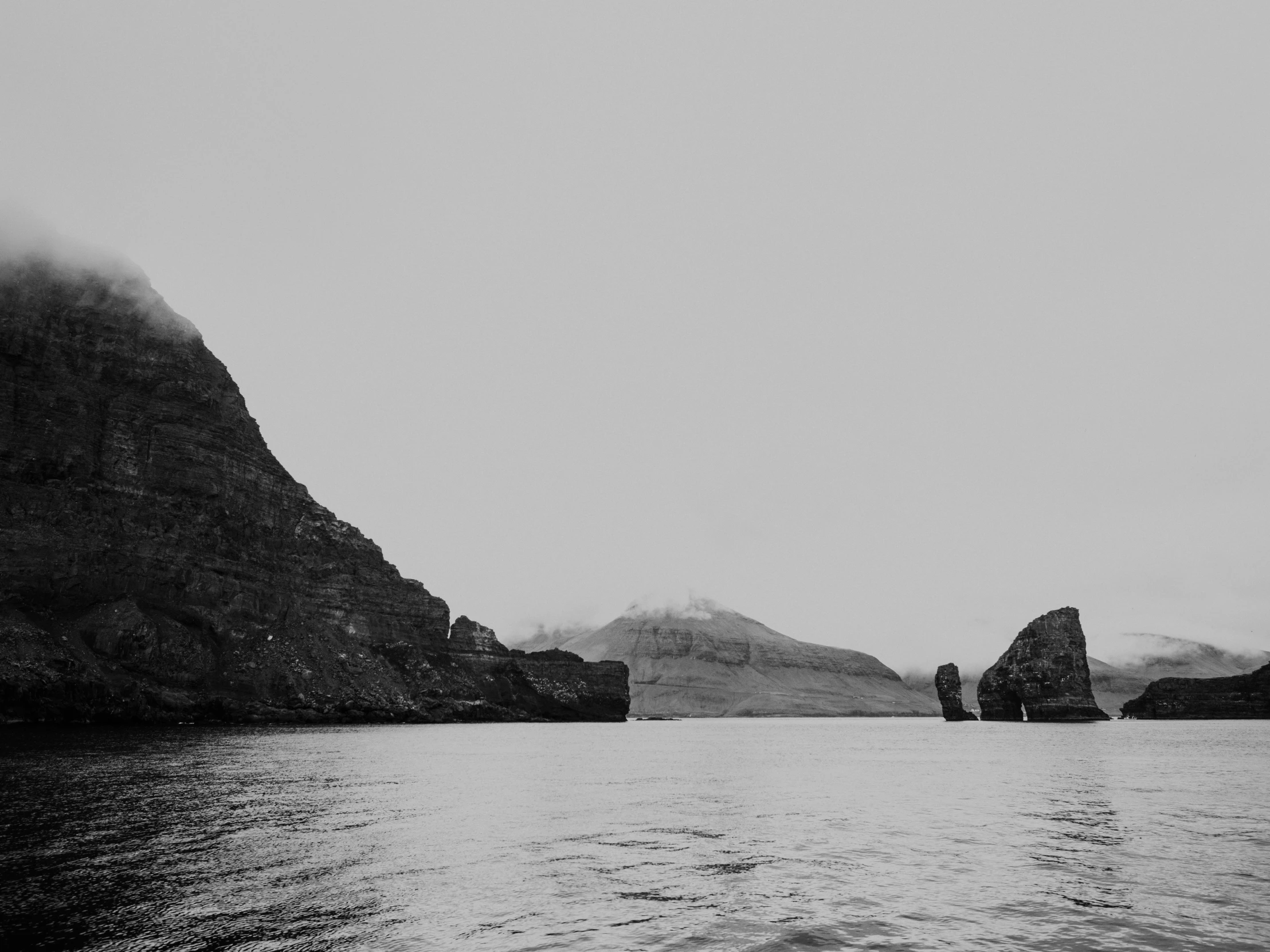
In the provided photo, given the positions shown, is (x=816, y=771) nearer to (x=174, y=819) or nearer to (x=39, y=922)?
(x=174, y=819)

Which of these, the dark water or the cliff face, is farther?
the cliff face

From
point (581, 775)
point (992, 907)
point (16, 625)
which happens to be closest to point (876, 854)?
point (992, 907)

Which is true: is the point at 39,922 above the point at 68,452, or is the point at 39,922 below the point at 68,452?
below

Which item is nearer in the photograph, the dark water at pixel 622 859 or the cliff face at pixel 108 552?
the dark water at pixel 622 859

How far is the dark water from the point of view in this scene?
22.1m

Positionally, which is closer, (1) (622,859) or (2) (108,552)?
(1) (622,859)

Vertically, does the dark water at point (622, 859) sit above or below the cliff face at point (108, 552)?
below

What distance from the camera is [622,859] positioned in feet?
108

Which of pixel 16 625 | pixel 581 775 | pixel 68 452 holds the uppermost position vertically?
pixel 68 452

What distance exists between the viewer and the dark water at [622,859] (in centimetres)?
2206

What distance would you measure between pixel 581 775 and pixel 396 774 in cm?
1801

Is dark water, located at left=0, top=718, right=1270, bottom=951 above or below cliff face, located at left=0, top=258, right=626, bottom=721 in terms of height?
below

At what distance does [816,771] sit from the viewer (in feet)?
265

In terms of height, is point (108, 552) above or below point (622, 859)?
above
